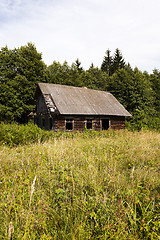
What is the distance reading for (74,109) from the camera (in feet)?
52.9

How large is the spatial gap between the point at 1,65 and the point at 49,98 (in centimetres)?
1392

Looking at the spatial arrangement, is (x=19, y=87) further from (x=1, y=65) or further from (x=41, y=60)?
(x=41, y=60)

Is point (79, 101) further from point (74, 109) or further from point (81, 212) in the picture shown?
point (81, 212)

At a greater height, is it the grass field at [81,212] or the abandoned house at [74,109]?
the abandoned house at [74,109]

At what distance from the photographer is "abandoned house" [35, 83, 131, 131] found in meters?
15.7

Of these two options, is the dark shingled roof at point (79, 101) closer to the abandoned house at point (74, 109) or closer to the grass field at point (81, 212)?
the abandoned house at point (74, 109)

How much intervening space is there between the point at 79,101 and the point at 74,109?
187 cm

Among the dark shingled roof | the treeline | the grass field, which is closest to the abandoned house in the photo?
the dark shingled roof

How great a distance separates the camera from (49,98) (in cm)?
1644

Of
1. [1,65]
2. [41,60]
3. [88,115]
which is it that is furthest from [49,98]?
[41,60]

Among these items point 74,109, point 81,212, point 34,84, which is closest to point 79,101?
point 74,109

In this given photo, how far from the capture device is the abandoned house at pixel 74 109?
15719 millimetres

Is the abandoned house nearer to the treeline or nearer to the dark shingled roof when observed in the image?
the dark shingled roof

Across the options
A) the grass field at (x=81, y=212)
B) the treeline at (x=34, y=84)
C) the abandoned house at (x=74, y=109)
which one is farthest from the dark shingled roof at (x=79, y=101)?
the grass field at (x=81, y=212)
